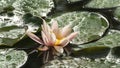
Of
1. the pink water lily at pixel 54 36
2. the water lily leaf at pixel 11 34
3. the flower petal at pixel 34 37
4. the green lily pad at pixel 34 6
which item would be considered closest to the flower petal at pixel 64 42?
the pink water lily at pixel 54 36

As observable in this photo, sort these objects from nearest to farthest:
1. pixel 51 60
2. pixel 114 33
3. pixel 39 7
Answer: pixel 51 60, pixel 114 33, pixel 39 7

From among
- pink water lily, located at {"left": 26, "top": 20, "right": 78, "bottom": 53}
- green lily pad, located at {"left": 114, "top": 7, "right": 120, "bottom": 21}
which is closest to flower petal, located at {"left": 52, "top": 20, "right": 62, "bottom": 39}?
pink water lily, located at {"left": 26, "top": 20, "right": 78, "bottom": 53}

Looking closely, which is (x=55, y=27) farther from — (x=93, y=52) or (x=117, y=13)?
(x=117, y=13)

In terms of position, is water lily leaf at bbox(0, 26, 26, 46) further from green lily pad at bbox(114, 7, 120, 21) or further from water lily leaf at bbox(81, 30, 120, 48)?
green lily pad at bbox(114, 7, 120, 21)

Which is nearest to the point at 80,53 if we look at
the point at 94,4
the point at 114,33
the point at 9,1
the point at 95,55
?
the point at 95,55

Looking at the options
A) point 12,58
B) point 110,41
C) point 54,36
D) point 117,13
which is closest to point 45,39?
point 54,36

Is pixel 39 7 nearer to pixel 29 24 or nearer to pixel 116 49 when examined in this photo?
pixel 29 24

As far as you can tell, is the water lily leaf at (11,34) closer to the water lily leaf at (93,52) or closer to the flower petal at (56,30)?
the flower petal at (56,30)
